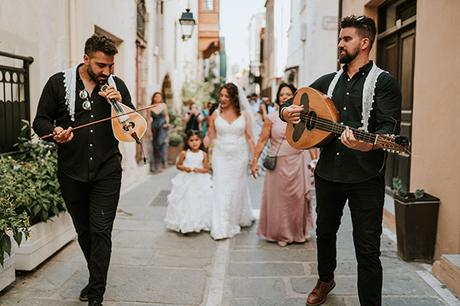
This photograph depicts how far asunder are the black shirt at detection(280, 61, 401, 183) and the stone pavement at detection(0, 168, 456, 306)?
1134mm

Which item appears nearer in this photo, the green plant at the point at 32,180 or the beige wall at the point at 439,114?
the green plant at the point at 32,180

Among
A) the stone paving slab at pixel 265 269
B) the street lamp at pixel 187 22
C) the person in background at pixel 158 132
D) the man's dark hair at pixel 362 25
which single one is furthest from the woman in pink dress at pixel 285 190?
the street lamp at pixel 187 22

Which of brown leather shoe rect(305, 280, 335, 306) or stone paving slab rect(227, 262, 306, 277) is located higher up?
brown leather shoe rect(305, 280, 335, 306)

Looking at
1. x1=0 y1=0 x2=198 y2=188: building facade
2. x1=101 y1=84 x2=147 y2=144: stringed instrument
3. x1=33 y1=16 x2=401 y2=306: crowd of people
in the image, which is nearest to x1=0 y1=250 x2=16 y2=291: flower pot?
x1=33 y1=16 x2=401 y2=306: crowd of people

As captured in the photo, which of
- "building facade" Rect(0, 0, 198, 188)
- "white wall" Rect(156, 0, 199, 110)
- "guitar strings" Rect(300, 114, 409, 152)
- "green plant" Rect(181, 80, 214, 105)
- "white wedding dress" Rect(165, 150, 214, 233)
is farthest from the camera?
"green plant" Rect(181, 80, 214, 105)

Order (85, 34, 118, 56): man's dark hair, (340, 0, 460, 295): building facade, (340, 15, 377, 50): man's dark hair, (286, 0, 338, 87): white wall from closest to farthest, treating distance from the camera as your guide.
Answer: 1. (340, 15, 377, 50): man's dark hair
2. (85, 34, 118, 56): man's dark hair
3. (340, 0, 460, 295): building facade
4. (286, 0, 338, 87): white wall

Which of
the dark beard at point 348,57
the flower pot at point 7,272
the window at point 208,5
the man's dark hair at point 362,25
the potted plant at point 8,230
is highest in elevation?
the window at point 208,5

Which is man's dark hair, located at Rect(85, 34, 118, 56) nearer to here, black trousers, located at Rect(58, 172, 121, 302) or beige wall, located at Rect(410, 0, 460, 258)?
black trousers, located at Rect(58, 172, 121, 302)

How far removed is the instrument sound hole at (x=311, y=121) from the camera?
12.2 feet

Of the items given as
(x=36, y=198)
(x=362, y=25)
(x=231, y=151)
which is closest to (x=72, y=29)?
(x=231, y=151)

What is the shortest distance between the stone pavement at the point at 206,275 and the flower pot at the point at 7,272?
103 millimetres

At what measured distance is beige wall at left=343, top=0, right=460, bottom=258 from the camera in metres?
4.70

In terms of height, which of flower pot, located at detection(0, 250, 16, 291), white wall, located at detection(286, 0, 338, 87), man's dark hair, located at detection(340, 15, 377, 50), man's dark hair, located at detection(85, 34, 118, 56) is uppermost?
white wall, located at detection(286, 0, 338, 87)

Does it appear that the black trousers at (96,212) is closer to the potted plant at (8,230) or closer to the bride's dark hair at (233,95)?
the potted plant at (8,230)
